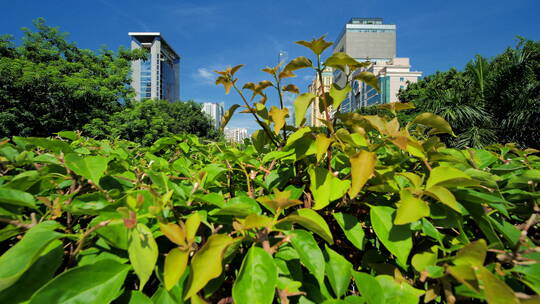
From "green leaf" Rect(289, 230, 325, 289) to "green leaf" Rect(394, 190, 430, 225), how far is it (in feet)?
0.42

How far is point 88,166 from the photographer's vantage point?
51cm

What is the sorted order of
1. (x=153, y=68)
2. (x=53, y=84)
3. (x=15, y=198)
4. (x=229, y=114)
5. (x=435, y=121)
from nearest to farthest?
(x=15, y=198), (x=435, y=121), (x=229, y=114), (x=53, y=84), (x=153, y=68)

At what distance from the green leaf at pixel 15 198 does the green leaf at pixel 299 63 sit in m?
0.58

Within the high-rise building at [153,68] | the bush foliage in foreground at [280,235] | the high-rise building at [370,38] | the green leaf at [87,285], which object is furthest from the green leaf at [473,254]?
the high-rise building at [370,38]

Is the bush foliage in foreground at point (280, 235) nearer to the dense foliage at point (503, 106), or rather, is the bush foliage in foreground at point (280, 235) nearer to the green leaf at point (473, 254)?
the green leaf at point (473, 254)

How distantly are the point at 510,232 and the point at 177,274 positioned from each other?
1.82 ft

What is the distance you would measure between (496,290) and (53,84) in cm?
1553

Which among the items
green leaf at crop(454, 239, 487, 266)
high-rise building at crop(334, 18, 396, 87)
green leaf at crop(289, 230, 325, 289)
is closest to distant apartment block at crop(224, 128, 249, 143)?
green leaf at crop(289, 230, 325, 289)

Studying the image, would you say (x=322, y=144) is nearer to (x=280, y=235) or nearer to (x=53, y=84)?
(x=280, y=235)

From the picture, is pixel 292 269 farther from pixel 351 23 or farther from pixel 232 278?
pixel 351 23

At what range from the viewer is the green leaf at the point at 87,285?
0.32 m

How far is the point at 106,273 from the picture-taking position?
366 mm

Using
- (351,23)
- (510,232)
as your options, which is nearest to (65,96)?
(510,232)

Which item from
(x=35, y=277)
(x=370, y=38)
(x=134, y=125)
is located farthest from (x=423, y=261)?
(x=370, y=38)
